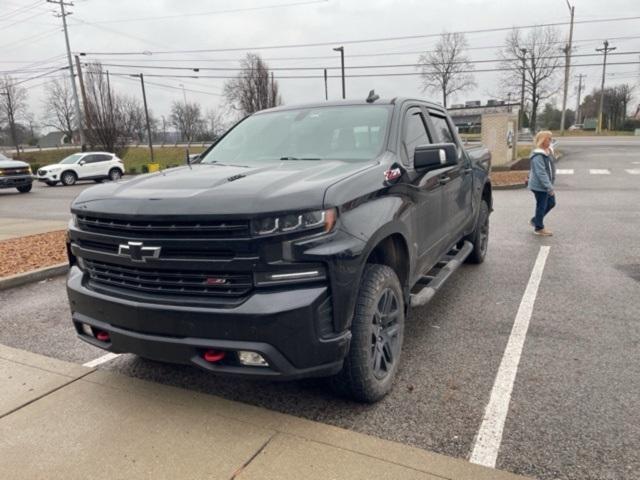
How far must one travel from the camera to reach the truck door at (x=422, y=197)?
12.0 feet

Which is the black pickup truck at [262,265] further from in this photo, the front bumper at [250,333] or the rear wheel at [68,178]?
the rear wheel at [68,178]

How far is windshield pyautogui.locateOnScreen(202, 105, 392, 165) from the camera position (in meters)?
3.75

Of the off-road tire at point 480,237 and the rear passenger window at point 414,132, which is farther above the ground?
the rear passenger window at point 414,132

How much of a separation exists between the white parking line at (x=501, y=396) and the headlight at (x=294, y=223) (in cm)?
139

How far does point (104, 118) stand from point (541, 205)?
113ft

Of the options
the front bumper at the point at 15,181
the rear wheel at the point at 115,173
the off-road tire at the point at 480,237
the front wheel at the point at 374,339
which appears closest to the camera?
the front wheel at the point at 374,339

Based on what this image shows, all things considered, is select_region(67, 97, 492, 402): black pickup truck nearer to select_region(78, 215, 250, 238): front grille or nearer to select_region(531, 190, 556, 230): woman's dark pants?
select_region(78, 215, 250, 238): front grille

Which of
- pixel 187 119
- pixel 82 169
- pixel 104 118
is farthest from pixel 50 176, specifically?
pixel 187 119

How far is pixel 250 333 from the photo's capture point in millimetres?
2508

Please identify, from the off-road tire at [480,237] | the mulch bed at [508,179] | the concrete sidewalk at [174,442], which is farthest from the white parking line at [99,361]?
the mulch bed at [508,179]

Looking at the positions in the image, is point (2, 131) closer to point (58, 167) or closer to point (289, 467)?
point (58, 167)

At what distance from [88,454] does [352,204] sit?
1930mm

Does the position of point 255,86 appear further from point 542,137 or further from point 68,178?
point 542,137

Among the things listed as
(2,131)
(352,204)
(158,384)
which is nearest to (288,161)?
(352,204)
